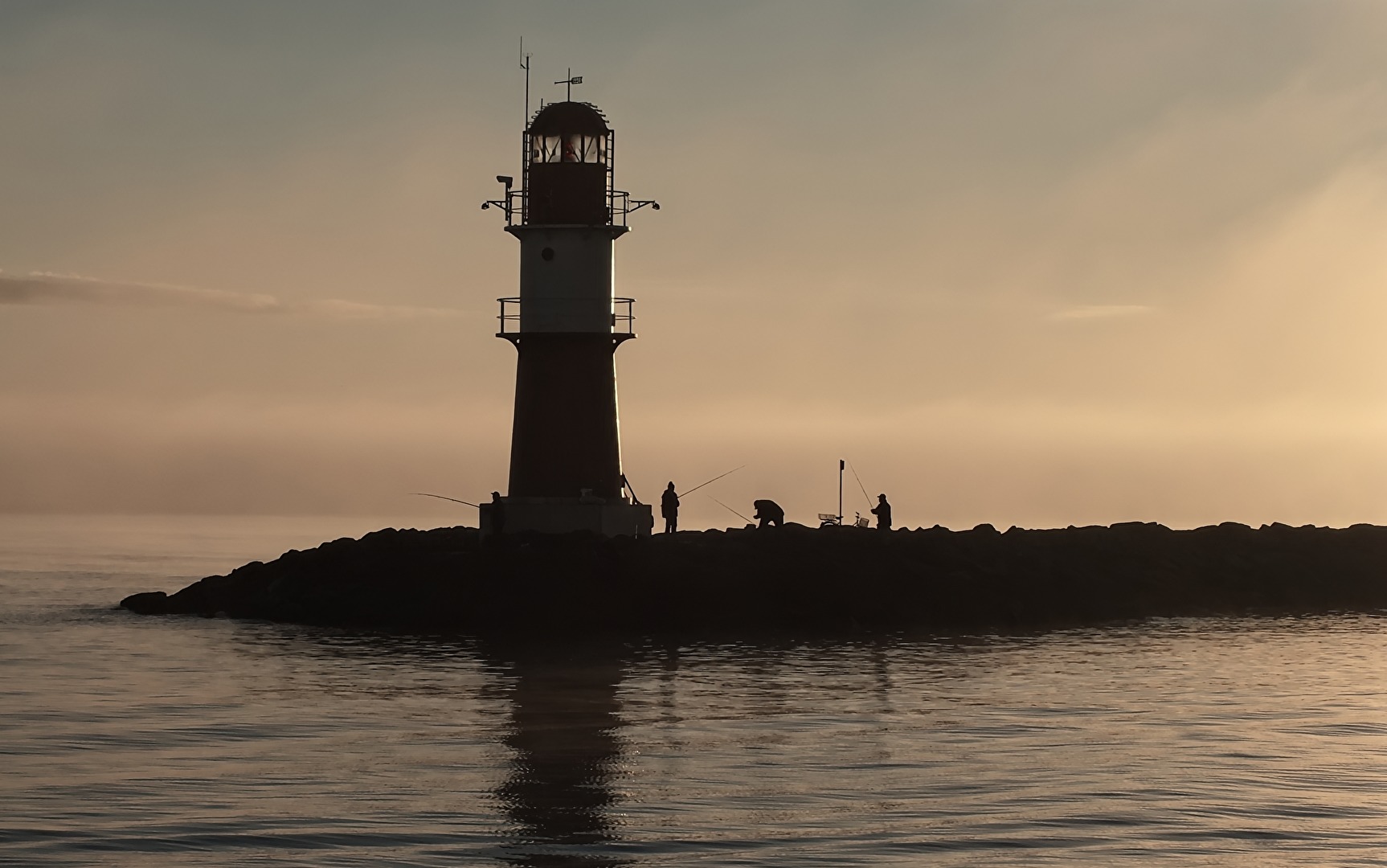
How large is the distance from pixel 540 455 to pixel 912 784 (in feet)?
63.9

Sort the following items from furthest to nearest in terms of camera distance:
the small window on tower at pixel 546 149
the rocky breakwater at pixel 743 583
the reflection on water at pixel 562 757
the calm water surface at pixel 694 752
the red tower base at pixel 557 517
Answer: the small window on tower at pixel 546 149 → the red tower base at pixel 557 517 → the rocky breakwater at pixel 743 583 → the reflection on water at pixel 562 757 → the calm water surface at pixel 694 752

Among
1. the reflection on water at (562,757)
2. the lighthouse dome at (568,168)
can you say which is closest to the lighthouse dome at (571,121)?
the lighthouse dome at (568,168)

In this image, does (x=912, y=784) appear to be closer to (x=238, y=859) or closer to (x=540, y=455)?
(x=238, y=859)

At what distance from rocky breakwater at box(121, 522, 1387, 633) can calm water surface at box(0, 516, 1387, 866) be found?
2.34 meters

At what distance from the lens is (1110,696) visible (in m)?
23.0

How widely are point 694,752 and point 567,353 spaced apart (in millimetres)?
17550

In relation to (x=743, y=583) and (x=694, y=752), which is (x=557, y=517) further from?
(x=694, y=752)

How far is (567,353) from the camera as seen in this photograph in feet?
113

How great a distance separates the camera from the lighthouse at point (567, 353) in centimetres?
3441

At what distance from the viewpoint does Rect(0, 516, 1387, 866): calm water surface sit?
13.4 m

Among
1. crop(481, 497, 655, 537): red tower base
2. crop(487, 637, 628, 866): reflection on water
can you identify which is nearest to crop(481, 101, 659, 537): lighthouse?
crop(481, 497, 655, 537): red tower base

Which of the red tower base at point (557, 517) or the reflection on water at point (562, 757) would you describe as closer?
the reflection on water at point (562, 757)

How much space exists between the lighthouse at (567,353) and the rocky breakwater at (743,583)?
997 mm

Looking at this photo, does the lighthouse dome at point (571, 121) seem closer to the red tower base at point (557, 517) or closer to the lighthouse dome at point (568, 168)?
the lighthouse dome at point (568, 168)
